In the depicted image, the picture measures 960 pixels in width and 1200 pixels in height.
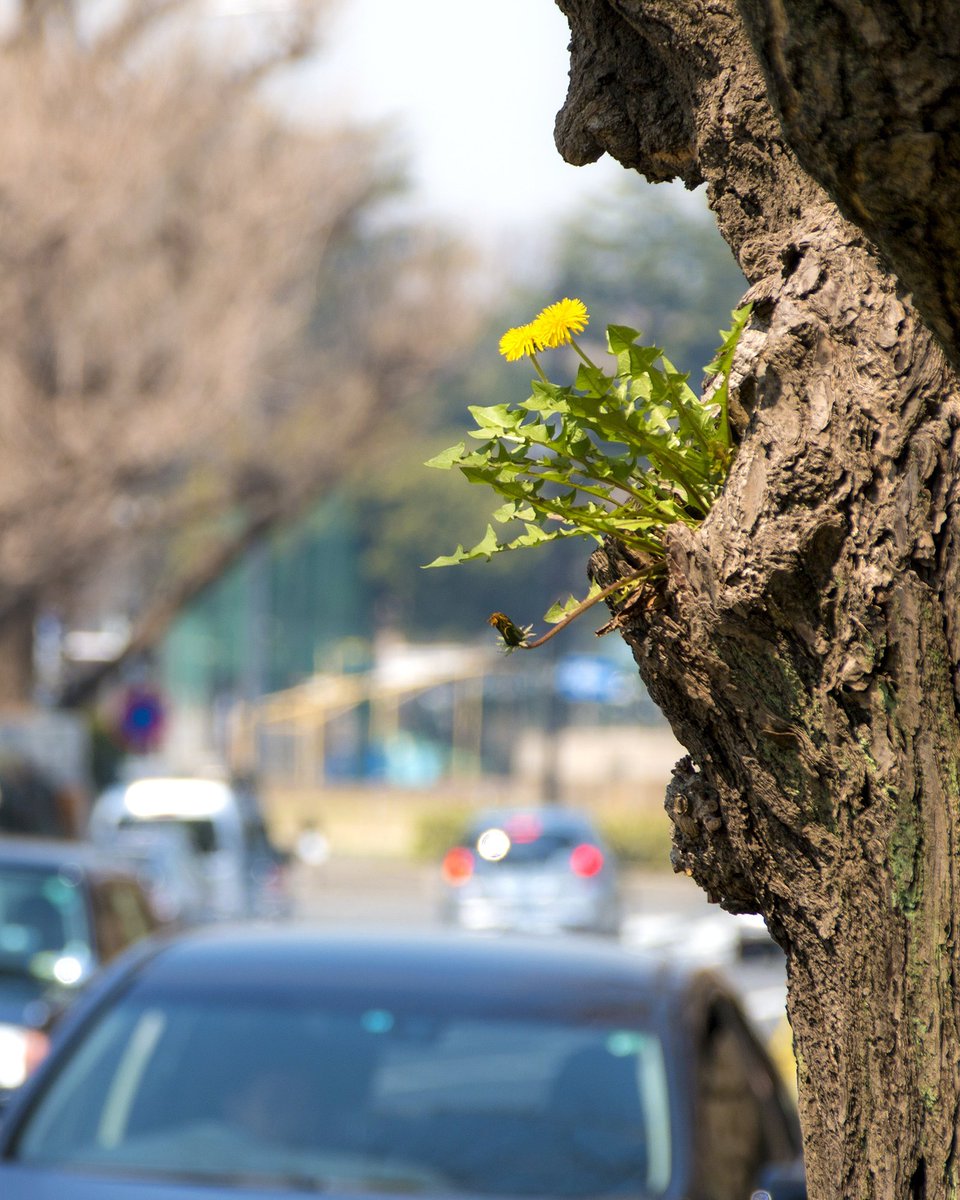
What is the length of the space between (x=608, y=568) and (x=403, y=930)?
3.64 metres

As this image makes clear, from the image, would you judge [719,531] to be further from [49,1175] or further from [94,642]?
[94,642]

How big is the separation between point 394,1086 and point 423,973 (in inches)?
14.9

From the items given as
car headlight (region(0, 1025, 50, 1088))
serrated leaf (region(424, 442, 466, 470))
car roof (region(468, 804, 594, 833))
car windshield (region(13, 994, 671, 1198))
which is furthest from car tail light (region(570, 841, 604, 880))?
serrated leaf (region(424, 442, 466, 470))

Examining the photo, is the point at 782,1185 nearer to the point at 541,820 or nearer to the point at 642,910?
the point at 541,820

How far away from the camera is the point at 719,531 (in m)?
1.61

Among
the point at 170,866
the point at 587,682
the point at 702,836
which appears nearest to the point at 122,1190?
the point at 702,836

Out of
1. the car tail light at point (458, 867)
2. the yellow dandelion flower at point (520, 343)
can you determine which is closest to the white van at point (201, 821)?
the car tail light at point (458, 867)

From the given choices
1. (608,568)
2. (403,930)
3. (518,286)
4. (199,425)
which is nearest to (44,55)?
(199,425)

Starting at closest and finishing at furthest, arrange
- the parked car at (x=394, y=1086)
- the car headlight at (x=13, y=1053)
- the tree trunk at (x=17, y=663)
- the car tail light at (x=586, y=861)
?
the parked car at (x=394, y=1086) < the car headlight at (x=13, y=1053) < the car tail light at (x=586, y=861) < the tree trunk at (x=17, y=663)

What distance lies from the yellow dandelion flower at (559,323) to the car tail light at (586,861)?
71.3 feet

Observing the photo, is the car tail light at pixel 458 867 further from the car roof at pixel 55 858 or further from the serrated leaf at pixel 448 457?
the serrated leaf at pixel 448 457

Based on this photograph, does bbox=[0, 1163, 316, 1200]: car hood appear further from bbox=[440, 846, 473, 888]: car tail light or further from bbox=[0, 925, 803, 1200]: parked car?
bbox=[440, 846, 473, 888]: car tail light

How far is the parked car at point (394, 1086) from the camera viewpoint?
4094 mm

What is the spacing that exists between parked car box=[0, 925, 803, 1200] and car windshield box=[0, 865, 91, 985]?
4.12 metres
